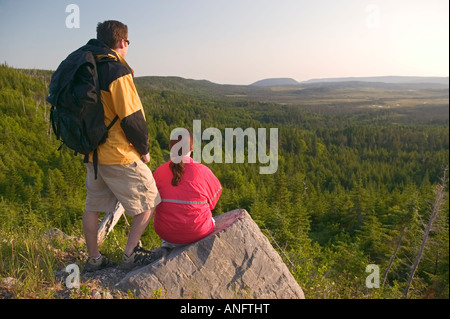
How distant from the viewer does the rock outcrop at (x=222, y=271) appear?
326 centimetres

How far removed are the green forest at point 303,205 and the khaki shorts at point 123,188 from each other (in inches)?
35.2

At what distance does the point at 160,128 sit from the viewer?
7794 cm

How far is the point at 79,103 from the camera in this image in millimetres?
2723

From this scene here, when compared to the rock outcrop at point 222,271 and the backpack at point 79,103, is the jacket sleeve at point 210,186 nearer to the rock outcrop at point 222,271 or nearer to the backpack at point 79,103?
the rock outcrop at point 222,271

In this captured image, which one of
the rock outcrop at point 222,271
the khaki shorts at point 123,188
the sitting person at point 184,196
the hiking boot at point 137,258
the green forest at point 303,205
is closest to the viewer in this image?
the khaki shorts at point 123,188

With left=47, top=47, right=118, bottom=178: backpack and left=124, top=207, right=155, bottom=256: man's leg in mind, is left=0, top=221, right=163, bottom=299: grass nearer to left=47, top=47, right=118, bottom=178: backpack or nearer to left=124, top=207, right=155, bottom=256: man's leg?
left=124, top=207, right=155, bottom=256: man's leg

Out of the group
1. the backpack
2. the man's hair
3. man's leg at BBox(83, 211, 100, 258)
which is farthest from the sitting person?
the man's hair

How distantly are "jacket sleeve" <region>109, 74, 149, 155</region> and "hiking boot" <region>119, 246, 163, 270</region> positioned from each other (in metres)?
1.33

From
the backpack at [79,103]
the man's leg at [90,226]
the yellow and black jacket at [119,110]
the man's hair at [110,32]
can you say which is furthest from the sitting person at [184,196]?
the man's hair at [110,32]

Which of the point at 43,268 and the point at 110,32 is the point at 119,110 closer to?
the point at 110,32

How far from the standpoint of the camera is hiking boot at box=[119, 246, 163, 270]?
353cm

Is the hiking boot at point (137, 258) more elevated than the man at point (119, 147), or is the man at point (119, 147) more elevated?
the man at point (119, 147)

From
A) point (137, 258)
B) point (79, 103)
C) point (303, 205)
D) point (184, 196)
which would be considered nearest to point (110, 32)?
point (79, 103)
